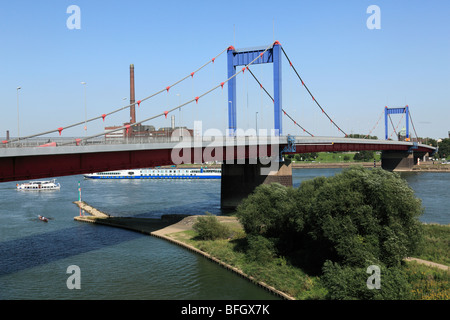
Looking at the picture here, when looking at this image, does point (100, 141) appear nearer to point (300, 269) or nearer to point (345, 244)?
point (300, 269)

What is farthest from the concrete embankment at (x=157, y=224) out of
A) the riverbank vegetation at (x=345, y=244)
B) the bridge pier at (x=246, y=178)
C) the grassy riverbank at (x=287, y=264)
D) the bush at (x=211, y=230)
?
the bridge pier at (x=246, y=178)

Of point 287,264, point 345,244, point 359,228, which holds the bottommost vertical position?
point 287,264

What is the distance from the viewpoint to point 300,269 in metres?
25.5

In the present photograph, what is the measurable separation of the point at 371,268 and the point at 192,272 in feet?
39.5

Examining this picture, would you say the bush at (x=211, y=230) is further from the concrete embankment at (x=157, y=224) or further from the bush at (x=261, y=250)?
the bush at (x=261, y=250)

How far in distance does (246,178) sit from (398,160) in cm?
8136

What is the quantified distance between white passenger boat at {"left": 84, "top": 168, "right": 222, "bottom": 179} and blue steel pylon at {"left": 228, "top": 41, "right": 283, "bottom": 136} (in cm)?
5228

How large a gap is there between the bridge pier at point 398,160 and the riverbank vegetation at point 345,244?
9517 cm

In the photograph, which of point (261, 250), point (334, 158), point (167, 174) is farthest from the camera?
point (334, 158)

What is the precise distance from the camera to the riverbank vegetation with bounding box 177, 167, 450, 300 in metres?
20.2

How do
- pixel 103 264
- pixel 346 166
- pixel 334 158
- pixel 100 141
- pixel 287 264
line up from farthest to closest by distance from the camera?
pixel 334 158 → pixel 346 166 → pixel 103 264 → pixel 100 141 → pixel 287 264

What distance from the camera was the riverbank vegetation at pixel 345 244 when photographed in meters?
20.2

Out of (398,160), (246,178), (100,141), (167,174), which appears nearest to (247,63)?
(246,178)

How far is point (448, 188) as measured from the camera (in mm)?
73688
